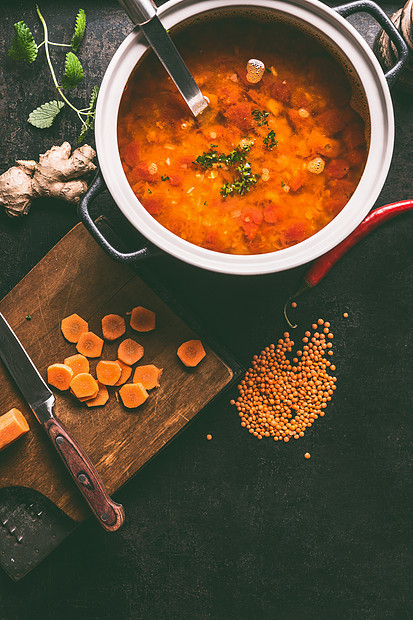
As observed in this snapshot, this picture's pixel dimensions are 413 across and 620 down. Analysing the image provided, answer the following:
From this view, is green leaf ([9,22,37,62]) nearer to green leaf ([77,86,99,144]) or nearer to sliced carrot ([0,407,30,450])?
green leaf ([77,86,99,144])

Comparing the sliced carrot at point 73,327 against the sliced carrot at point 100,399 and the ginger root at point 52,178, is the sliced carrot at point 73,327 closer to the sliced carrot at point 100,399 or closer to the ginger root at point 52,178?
the sliced carrot at point 100,399

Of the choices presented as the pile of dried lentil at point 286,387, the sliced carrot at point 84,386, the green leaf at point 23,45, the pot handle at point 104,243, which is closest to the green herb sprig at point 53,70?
the green leaf at point 23,45

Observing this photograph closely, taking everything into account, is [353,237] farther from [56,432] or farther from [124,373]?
[56,432]

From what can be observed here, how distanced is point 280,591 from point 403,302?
132 cm

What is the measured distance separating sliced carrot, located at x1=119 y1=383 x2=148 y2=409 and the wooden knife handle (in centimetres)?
24

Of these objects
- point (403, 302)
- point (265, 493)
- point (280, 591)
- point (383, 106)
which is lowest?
point (280, 591)

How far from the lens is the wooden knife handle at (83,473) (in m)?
1.79

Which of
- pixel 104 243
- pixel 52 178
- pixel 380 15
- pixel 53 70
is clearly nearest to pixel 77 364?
pixel 104 243

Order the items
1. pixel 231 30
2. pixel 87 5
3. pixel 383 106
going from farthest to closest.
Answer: pixel 87 5 → pixel 231 30 → pixel 383 106

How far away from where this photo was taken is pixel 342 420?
6.75ft

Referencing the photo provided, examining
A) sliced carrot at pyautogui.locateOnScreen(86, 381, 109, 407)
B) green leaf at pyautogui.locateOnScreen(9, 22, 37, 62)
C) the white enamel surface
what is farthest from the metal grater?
green leaf at pyautogui.locateOnScreen(9, 22, 37, 62)

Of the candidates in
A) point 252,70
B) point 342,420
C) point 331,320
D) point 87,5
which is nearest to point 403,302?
point 331,320

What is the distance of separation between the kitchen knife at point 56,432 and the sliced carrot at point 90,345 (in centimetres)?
19

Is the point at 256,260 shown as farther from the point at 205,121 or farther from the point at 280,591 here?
the point at 280,591
